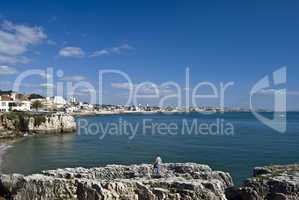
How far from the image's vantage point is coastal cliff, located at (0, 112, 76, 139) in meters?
65.0

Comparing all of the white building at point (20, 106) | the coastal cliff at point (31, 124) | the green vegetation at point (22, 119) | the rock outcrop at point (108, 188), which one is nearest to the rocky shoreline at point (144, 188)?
the rock outcrop at point (108, 188)

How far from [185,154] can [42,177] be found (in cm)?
2815

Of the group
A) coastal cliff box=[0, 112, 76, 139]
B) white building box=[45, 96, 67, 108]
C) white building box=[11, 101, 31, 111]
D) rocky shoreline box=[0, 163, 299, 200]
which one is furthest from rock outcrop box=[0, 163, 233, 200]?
white building box=[45, 96, 67, 108]

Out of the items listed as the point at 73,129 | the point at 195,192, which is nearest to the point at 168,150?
the point at 195,192

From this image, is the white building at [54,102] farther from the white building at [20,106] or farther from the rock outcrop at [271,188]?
the rock outcrop at [271,188]

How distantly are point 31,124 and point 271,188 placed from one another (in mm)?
64074

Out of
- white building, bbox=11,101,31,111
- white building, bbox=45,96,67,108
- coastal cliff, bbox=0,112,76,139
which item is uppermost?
white building, bbox=45,96,67,108

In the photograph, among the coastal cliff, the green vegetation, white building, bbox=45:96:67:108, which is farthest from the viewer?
white building, bbox=45:96:67:108

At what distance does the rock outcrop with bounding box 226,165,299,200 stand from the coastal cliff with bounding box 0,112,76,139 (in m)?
54.1

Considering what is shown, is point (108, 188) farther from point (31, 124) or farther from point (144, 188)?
point (31, 124)

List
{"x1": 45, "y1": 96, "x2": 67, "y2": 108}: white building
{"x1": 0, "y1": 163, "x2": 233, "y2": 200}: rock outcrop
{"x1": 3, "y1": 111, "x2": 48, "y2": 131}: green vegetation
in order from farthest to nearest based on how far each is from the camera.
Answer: {"x1": 45, "y1": 96, "x2": 67, "y2": 108}: white building → {"x1": 3, "y1": 111, "x2": 48, "y2": 131}: green vegetation → {"x1": 0, "y1": 163, "x2": 233, "y2": 200}: rock outcrop

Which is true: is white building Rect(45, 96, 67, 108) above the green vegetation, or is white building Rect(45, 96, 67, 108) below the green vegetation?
above

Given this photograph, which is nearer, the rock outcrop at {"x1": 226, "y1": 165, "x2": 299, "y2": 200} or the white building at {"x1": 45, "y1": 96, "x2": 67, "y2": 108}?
the rock outcrop at {"x1": 226, "y1": 165, "x2": 299, "y2": 200}

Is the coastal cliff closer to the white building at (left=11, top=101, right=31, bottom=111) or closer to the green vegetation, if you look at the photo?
the green vegetation
